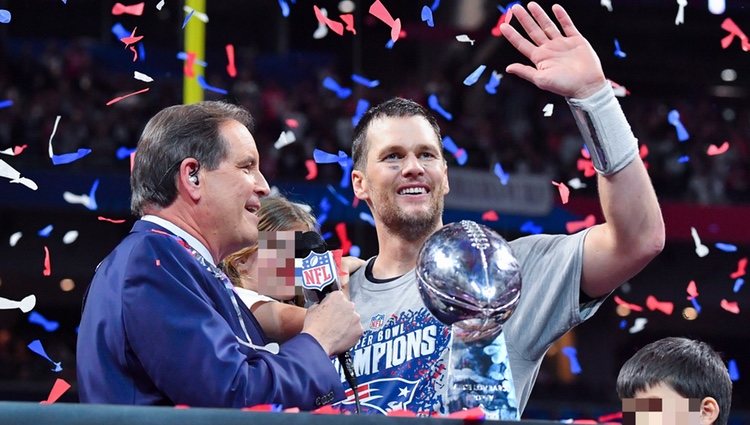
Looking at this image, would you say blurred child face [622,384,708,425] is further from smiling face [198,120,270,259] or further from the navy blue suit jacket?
smiling face [198,120,270,259]

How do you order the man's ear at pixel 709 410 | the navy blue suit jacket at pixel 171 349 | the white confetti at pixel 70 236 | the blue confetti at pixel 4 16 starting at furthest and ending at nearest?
the white confetti at pixel 70 236
the blue confetti at pixel 4 16
the man's ear at pixel 709 410
the navy blue suit jacket at pixel 171 349

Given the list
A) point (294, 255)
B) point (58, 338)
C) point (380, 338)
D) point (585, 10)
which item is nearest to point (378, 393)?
point (380, 338)

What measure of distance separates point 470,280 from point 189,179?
68 centimetres

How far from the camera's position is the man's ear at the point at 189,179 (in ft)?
7.15

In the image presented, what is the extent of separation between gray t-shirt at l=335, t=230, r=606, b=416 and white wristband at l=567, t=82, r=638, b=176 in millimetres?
303

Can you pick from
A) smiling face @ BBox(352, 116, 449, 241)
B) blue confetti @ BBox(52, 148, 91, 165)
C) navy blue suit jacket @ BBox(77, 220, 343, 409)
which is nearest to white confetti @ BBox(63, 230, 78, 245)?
blue confetti @ BBox(52, 148, 91, 165)


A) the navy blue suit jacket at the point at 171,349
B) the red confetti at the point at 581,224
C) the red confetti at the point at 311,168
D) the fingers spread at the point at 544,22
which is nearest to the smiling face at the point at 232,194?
the navy blue suit jacket at the point at 171,349

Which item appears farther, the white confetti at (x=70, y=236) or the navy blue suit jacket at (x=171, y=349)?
the white confetti at (x=70, y=236)

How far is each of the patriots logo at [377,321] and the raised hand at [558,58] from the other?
26.7 inches

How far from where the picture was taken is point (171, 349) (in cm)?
186

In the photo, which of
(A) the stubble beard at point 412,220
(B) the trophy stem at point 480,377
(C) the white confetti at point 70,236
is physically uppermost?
(A) the stubble beard at point 412,220

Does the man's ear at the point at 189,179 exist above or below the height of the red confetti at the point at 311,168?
below

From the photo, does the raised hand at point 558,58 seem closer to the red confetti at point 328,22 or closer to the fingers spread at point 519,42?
the fingers spread at point 519,42

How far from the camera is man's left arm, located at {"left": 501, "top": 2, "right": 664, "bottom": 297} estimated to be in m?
2.07
